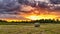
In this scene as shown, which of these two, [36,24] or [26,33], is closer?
[26,33]

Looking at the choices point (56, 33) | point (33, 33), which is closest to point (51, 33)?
point (56, 33)

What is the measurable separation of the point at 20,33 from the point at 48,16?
7816 mm

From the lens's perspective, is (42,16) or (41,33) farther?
(42,16)

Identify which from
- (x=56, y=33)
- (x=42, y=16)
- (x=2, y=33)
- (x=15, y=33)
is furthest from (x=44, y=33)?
(x=42, y=16)

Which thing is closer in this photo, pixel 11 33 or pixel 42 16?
pixel 11 33

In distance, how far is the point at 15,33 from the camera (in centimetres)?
1952

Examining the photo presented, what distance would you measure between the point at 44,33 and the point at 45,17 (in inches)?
281

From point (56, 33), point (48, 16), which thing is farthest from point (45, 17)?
point (56, 33)

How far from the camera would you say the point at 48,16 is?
85.0 feet

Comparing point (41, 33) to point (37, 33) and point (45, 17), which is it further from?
point (45, 17)

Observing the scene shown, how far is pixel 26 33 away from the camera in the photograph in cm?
1945

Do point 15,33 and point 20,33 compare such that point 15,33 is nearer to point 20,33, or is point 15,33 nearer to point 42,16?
point 20,33

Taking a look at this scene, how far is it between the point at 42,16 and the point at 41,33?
256 inches

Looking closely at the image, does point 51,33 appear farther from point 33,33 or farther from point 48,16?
point 48,16
